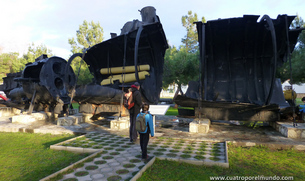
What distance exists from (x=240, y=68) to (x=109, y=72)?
6.78 metres

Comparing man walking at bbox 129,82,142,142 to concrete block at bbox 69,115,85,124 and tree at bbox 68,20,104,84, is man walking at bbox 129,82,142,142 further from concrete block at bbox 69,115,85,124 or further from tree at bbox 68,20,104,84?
tree at bbox 68,20,104,84

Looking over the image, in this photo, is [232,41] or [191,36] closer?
[232,41]

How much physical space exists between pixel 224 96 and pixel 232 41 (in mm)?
2536

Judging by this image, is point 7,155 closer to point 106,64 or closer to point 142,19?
point 106,64

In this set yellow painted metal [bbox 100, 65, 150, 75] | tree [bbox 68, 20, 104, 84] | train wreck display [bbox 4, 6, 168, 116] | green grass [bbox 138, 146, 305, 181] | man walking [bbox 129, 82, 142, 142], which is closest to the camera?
green grass [bbox 138, 146, 305, 181]

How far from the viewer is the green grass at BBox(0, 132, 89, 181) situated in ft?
11.5

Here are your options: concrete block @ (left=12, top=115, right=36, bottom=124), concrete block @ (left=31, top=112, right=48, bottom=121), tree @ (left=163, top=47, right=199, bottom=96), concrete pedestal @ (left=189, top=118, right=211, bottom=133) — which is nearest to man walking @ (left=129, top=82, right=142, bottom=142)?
concrete pedestal @ (left=189, top=118, right=211, bottom=133)

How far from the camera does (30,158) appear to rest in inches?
173

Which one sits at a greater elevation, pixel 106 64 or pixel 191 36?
pixel 191 36

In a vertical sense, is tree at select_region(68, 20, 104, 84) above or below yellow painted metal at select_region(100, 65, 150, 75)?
above

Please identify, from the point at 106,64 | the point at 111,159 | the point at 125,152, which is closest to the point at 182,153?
the point at 125,152

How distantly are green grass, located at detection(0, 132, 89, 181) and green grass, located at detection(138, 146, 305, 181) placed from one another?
192 cm

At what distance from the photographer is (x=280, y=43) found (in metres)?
7.82

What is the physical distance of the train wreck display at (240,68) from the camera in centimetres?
718
